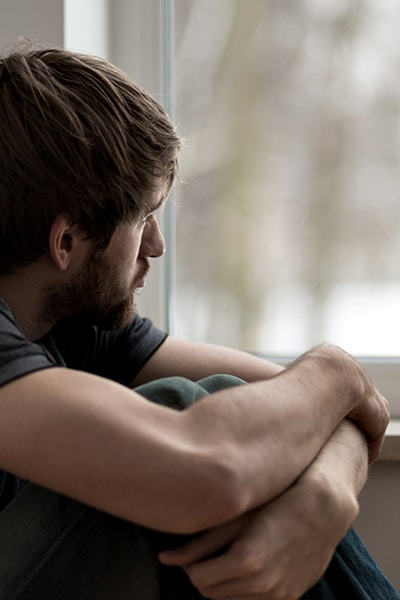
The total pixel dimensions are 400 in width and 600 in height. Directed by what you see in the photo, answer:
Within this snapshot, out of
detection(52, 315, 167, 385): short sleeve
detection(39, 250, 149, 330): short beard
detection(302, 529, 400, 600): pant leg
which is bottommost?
detection(302, 529, 400, 600): pant leg

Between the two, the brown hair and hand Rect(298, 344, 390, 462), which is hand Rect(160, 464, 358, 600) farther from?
the brown hair

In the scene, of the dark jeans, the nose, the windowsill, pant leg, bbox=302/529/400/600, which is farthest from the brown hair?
the windowsill

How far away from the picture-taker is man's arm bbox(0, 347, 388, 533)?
0.89 meters

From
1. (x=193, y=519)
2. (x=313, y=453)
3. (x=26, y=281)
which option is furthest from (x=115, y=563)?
(x=26, y=281)

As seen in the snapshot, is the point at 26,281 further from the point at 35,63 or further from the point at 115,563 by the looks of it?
the point at 115,563

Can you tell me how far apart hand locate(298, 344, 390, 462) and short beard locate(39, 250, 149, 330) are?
0.94 feet

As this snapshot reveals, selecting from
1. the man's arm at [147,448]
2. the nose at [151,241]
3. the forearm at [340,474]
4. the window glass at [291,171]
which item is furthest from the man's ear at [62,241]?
the window glass at [291,171]

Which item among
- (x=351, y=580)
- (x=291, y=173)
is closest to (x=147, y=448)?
(x=351, y=580)

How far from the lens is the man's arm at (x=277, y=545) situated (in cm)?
92

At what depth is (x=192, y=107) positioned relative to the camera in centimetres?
179

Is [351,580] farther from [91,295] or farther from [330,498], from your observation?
[91,295]

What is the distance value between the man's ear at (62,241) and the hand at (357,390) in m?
0.32

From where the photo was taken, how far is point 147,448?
89 centimetres

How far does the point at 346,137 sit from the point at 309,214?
159 mm
